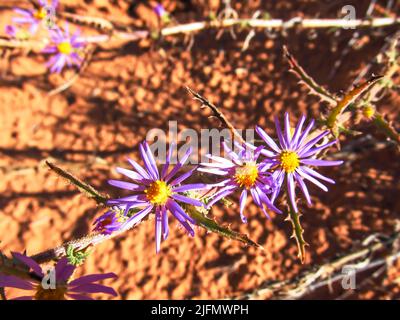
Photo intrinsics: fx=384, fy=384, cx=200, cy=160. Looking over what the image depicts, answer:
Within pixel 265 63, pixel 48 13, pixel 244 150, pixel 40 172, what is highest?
pixel 48 13

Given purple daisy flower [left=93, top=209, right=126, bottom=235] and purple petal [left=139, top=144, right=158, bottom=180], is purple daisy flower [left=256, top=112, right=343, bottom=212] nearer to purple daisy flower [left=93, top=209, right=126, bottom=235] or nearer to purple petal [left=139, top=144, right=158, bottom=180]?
purple petal [left=139, top=144, right=158, bottom=180]

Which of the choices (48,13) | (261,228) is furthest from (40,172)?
(261,228)

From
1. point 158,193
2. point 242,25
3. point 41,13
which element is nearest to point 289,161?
point 158,193

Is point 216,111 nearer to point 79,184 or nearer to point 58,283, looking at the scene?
point 79,184

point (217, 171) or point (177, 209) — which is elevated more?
point (217, 171)

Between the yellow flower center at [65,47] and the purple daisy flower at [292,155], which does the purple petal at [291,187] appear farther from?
the yellow flower center at [65,47]
